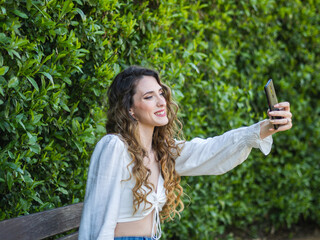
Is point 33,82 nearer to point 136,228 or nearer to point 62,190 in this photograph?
point 62,190

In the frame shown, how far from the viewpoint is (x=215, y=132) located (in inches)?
176

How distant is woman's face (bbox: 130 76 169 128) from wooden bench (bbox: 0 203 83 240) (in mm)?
659

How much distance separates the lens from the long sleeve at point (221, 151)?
2.45 m

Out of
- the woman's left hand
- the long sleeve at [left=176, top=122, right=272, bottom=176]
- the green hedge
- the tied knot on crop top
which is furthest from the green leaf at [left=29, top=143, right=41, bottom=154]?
the woman's left hand

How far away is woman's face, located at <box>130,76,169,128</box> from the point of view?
2.49 metres

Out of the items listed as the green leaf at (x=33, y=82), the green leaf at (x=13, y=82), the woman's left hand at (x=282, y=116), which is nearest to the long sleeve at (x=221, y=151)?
the woman's left hand at (x=282, y=116)

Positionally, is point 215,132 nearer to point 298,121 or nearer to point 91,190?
point 298,121

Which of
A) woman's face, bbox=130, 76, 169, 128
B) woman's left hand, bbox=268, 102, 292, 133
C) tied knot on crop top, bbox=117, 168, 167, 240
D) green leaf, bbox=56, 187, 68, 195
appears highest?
woman's face, bbox=130, 76, 169, 128

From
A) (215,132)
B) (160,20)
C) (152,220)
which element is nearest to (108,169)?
→ (152,220)

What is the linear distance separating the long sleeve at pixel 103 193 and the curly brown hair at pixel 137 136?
0.15m

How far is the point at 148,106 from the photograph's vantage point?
2486 millimetres

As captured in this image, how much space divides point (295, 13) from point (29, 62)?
154 inches

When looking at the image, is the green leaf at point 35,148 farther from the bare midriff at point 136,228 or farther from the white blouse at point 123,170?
the bare midriff at point 136,228

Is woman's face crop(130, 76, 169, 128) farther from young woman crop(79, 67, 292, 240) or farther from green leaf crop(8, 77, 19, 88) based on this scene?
green leaf crop(8, 77, 19, 88)
